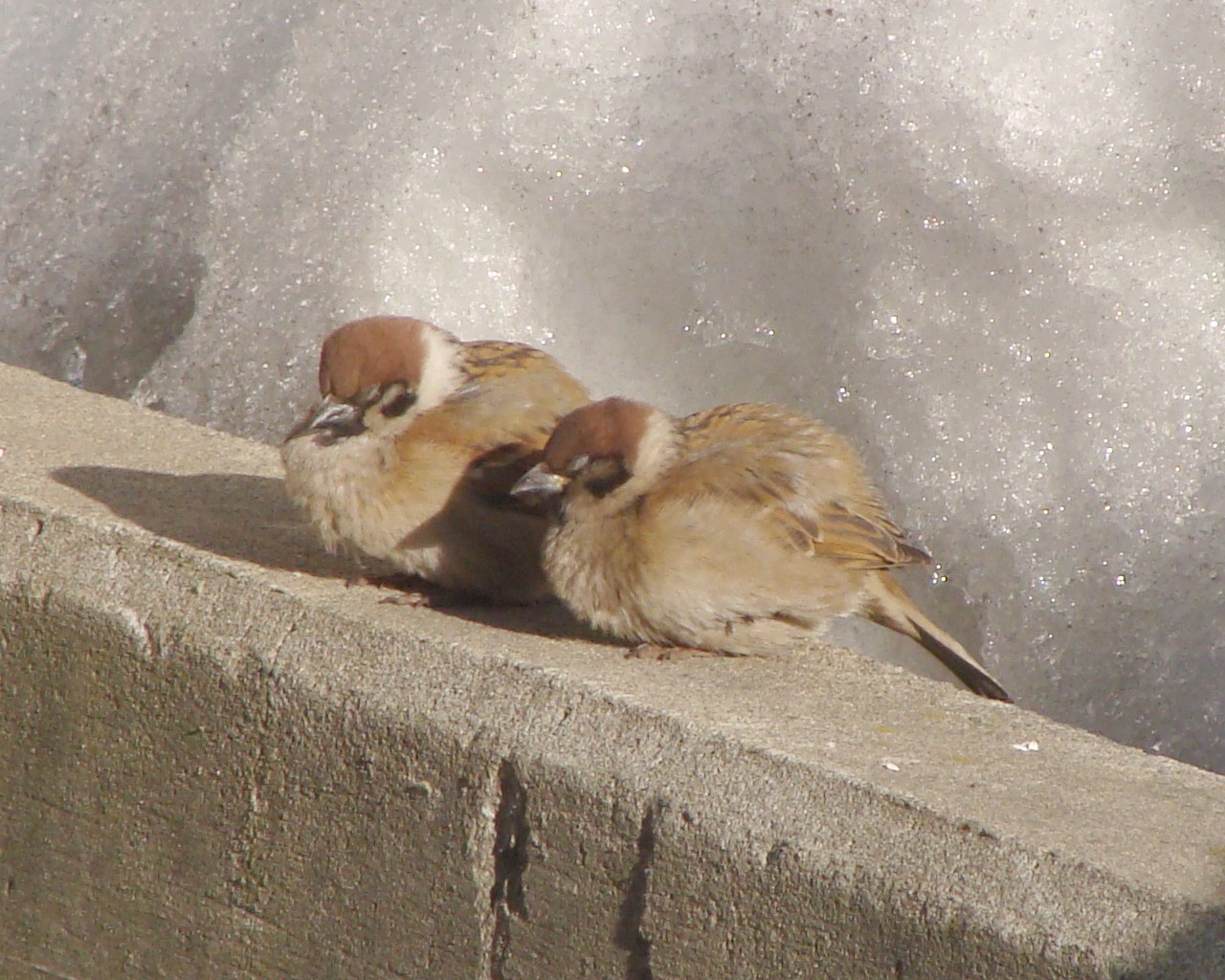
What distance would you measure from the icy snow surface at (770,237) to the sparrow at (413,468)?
1.76m

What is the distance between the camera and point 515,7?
5.89 metres

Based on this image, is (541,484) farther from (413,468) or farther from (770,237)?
(770,237)

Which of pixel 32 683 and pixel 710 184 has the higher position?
pixel 710 184

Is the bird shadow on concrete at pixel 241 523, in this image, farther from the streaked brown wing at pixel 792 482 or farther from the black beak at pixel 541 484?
the streaked brown wing at pixel 792 482

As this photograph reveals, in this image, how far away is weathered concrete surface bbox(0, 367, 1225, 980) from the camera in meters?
2.68

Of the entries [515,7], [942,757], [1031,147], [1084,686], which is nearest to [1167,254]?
[1031,147]

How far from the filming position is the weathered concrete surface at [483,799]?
8.80ft

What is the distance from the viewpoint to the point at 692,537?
3.44m

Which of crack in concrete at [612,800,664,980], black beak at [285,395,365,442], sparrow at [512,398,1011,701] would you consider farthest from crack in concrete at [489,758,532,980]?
black beak at [285,395,365,442]

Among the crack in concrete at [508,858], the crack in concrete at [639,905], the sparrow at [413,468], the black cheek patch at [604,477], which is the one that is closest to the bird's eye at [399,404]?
the sparrow at [413,468]

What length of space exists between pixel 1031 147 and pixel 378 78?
2017 mm

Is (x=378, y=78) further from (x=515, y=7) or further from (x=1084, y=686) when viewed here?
(x=1084, y=686)

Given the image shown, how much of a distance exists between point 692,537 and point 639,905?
76 centimetres

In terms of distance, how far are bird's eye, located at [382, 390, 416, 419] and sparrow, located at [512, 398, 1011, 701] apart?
0.35 meters
